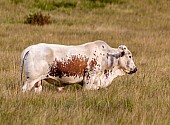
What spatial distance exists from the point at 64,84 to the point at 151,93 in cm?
150

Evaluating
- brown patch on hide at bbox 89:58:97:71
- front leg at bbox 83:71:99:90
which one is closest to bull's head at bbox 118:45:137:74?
brown patch on hide at bbox 89:58:97:71

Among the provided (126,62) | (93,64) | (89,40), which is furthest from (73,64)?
(89,40)

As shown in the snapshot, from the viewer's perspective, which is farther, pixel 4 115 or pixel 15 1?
pixel 15 1

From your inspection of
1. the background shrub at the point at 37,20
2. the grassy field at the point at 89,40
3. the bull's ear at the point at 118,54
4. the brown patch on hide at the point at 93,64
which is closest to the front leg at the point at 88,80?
the brown patch on hide at the point at 93,64

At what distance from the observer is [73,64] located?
8.26 metres

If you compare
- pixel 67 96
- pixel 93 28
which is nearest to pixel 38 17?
pixel 93 28

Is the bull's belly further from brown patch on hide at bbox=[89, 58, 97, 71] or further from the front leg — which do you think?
brown patch on hide at bbox=[89, 58, 97, 71]

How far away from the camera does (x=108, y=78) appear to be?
349 inches

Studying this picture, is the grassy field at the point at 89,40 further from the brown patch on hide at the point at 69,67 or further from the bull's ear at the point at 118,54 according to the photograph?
the bull's ear at the point at 118,54

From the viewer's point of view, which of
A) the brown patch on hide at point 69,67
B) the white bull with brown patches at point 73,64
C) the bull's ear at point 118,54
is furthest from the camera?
the bull's ear at point 118,54

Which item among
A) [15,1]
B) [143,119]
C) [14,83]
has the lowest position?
[15,1]

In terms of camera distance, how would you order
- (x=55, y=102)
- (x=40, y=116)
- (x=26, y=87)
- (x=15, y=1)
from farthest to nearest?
(x=15, y=1)
(x=26, y=87)
(x=55, y=102)
(x=40, y=116)

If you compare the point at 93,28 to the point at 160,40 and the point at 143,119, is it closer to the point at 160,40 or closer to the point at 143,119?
the point at 160,40

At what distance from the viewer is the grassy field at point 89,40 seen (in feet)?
18.8
